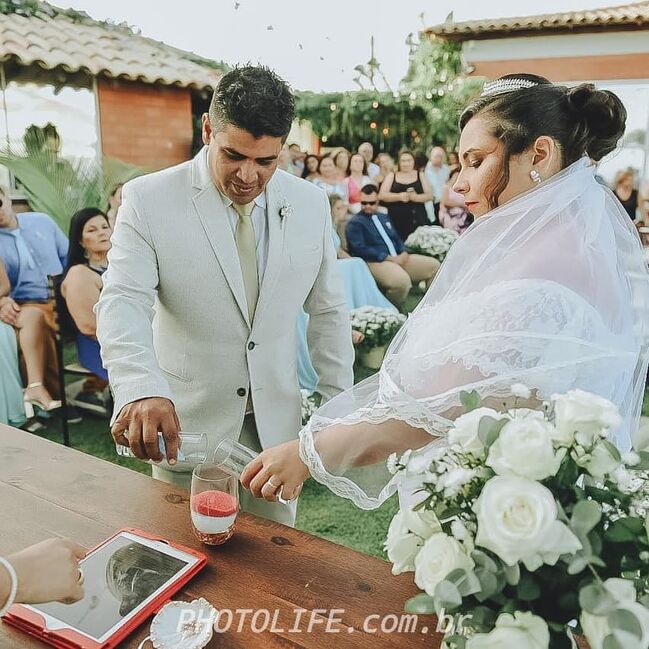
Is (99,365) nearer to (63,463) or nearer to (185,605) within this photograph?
(63,463)

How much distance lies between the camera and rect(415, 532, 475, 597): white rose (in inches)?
30.5

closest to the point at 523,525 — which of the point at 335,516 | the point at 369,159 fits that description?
the point at 335,516

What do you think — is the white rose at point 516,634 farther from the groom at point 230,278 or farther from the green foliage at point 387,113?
the green foliage at point 387,113

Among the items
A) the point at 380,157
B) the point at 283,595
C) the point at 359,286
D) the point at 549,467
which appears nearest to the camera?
the point at 549,467

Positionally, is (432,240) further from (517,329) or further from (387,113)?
(517,329)

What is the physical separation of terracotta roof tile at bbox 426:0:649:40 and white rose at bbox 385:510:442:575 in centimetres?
1006

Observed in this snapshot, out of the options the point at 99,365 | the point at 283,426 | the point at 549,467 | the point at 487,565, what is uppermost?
the point at 549,467

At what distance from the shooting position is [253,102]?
197cm

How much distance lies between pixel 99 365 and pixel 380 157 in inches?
221

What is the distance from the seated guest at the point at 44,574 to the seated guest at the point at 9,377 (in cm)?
364

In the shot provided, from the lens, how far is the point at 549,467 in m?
0.76

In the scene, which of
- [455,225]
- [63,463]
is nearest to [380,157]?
[455,225]

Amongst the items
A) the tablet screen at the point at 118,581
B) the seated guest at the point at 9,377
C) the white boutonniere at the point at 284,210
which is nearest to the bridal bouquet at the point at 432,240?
the seated guest at the point at 9,377

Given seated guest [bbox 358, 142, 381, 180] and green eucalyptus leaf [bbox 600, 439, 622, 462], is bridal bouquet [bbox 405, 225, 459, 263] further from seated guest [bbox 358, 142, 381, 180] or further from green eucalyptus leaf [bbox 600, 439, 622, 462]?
green eucalyptus leaf [bbox 600, 439, 622, 462]
